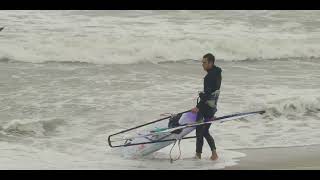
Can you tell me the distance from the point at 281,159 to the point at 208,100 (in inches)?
41.6

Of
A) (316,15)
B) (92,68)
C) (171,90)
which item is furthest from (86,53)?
(316,15)

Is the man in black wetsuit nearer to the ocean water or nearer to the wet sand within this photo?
the ocean water

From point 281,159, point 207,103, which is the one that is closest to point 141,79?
point 207,103

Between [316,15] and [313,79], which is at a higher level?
[316,15]

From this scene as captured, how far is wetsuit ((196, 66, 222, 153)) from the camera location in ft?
23.6

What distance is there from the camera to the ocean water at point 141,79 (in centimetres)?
802

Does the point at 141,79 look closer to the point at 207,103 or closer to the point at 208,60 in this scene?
the point at 207,103

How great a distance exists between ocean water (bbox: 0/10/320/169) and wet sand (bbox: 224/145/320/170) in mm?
151

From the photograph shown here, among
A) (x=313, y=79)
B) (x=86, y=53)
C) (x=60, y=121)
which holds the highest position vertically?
(x=86, y=53)

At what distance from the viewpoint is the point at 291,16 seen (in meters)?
15.3

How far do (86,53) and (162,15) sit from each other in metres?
3.08

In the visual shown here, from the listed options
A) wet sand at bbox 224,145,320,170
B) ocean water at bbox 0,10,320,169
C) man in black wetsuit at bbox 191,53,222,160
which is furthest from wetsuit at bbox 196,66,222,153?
wet sand at bbox 224,145,320,170

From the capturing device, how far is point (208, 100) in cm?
726

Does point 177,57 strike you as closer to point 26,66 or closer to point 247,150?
point 26,66
